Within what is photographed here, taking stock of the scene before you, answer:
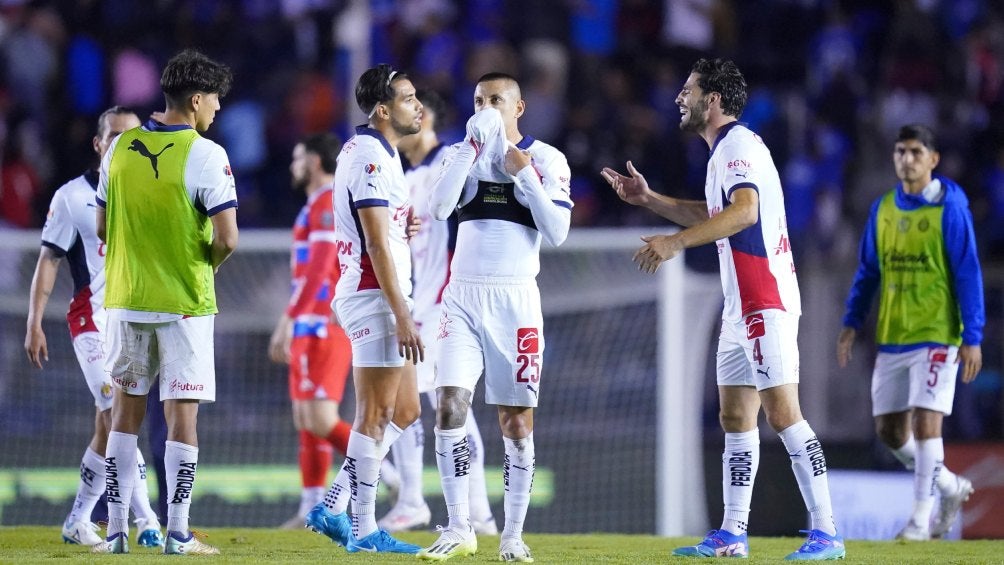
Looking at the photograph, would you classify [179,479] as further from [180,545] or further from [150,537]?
[150,537]

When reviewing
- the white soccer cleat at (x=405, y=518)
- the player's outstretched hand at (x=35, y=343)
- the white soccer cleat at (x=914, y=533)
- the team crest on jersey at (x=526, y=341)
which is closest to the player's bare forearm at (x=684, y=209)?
the team crest on jersey at (x=526, y=341)

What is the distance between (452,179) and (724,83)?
159 centimetres

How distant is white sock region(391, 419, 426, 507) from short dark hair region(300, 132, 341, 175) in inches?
70.8

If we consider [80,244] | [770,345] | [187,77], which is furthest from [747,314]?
[80,244]

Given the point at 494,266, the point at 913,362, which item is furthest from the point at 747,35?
the point at 494,266

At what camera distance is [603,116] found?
52.8 ft

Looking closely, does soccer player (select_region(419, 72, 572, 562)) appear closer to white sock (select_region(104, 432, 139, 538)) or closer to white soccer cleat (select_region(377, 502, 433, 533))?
white sock (select_region(104, 432, 139, 538))

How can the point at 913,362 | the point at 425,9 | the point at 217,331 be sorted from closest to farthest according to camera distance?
the point at 913,362 < the point at 217,331 < the point at 425,9

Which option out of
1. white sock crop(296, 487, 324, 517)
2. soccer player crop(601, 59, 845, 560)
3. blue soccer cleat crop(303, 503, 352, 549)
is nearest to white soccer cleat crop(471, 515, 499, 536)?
white sock crop(296, 487, 324, 517)

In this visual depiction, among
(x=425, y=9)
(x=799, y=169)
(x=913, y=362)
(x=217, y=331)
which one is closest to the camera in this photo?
(x=913, y=362)

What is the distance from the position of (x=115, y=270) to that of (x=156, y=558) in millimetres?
1398

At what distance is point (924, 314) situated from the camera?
8547 mm

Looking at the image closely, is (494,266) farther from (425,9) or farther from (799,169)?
(425,9)

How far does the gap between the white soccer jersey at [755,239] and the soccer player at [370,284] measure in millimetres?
1592
